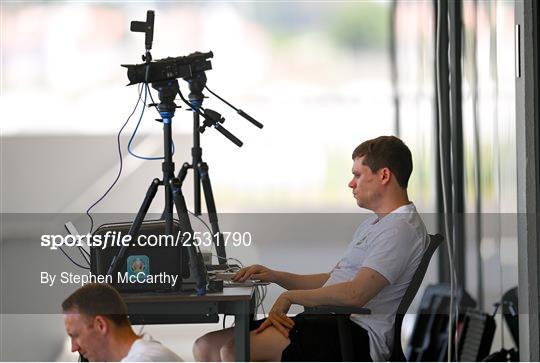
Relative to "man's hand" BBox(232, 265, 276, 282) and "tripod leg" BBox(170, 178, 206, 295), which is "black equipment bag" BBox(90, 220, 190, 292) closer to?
"tripod leg" BBox(170, 178, 206, 295)

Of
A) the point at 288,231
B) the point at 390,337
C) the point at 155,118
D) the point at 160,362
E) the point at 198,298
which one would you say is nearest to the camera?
the point at 160,362

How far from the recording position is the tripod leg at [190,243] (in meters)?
2.92

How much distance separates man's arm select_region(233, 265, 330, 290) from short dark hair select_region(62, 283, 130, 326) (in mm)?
750

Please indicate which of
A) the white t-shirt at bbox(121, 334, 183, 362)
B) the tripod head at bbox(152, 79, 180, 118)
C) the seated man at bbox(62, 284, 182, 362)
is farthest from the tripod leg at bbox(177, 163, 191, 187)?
the white t-shirt at bbox(121, 334, 183, 362)

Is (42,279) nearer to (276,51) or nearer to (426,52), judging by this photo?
(276,51)

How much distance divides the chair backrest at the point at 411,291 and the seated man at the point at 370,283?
0.03 metres

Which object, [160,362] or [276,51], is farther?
[276,51]

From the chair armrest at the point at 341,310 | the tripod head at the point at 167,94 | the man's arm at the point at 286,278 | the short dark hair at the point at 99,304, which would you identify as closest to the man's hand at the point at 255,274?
the man's arm at the point at 286,278

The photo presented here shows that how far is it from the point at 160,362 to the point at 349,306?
2.35ft

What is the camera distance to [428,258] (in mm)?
3029

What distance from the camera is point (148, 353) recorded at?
249 cm

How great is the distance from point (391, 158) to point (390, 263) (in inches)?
13.4

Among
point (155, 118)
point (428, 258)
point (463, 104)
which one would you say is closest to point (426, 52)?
point (463, 104)
